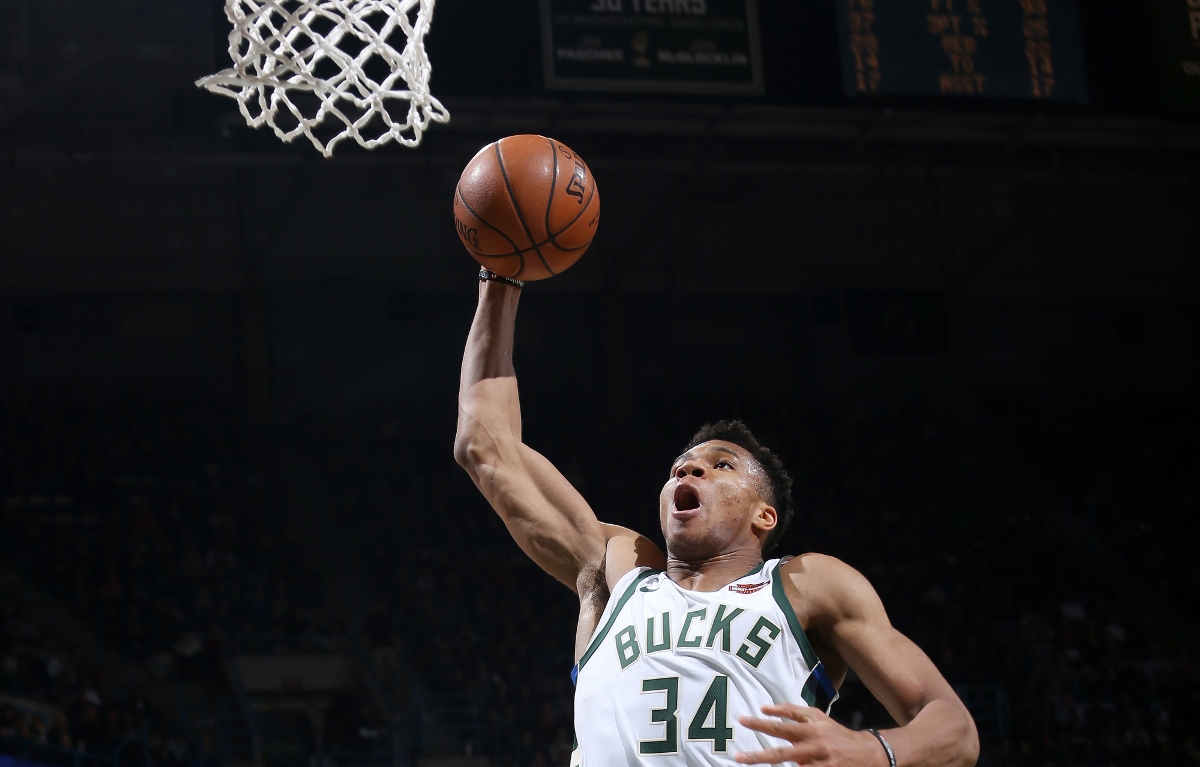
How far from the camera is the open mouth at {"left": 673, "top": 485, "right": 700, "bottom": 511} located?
3256 mm

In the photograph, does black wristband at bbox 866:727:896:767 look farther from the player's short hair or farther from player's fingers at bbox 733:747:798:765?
the player's short hair

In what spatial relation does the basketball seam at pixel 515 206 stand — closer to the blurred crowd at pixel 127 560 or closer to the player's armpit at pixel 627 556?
the player's armpit at pixel 627 556

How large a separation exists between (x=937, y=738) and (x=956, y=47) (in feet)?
33.6

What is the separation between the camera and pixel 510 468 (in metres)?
3.53

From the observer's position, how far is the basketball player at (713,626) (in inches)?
103

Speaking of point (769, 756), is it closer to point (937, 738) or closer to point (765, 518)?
point (937, 738)

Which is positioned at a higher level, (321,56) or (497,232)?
(321,56)

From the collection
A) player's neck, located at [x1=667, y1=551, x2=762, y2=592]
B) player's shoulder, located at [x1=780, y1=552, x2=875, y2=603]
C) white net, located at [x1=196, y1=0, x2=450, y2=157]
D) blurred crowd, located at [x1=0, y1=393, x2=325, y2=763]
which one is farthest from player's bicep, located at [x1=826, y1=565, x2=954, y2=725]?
Answer: blurred crowd, located at [x1=0, y1=393, x2=325, y2=763]

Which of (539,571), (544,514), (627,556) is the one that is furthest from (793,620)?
(539,571)

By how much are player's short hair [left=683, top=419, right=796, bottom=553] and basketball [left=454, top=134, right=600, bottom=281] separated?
0.60 meters

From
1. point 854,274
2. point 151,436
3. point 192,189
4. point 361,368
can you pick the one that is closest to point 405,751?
point 151,436

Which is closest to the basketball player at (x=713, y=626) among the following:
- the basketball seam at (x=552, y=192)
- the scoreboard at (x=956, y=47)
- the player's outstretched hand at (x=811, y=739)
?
the player's outstretched hand at (x=811, y=739)

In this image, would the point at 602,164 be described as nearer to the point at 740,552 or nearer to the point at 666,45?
the point at 666,45

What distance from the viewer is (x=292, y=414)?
16766mm
